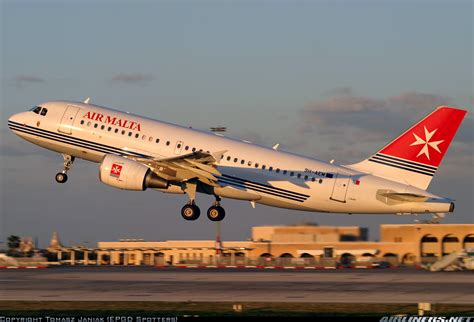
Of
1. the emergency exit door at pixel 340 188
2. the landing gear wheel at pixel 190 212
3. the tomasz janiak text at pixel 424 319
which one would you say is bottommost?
the tomasz janiak text at pixel 424 319

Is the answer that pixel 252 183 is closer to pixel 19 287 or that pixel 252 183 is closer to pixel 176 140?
pixel 176 140

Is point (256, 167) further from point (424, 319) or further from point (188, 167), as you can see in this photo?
point (424, 319)

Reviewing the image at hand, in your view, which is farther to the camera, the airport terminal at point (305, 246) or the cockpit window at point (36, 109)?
the airport terminal at point (305, 246)

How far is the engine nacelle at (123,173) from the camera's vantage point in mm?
60719

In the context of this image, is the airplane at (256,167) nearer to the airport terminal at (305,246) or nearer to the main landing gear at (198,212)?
the main landing gear at (198,212)

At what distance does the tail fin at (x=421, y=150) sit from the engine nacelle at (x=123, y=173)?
14526mm

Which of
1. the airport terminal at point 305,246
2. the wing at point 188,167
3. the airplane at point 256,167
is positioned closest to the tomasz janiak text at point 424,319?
the airplane at point 256,167

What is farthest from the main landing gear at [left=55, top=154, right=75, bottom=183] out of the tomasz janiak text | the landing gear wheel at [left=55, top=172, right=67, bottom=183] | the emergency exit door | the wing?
the tomasz janiak text

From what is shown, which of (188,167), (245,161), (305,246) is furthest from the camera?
(305,246)

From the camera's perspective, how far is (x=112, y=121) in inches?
2472

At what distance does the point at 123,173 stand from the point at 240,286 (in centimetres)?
1262

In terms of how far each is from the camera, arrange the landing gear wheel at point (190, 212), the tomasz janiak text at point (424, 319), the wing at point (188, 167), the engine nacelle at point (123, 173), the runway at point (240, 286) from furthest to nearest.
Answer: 1. the landing gear wheel at point (190, 212)
2. the engine nacelle at point (123, 173)
3. the wing at point (188, 167)
4. the runway at point (240, 286)
5. the tomasz janiak text at point (424, 319)

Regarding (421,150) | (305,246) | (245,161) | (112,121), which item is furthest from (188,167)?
(305,246)

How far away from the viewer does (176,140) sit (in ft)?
204
